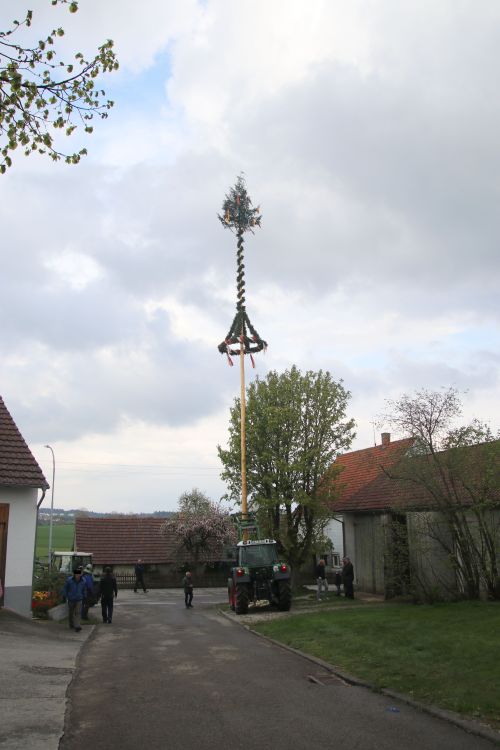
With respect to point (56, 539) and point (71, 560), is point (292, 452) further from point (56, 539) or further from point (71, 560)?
point (56, 539)

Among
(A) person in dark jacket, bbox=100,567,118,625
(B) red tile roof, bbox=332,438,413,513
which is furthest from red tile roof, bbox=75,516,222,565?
(A) person in dark jacket, bbox=100,567,118,625

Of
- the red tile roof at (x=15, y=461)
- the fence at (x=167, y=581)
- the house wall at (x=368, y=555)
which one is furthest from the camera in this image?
the fence at (x=167, y=581)

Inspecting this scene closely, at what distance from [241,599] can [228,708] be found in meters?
13.6

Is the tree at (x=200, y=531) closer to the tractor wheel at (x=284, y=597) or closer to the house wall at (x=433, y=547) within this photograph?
the tractor wheel at (x=284, y=597)

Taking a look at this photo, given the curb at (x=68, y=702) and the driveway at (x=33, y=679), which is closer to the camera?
the driveway at (x=33, y=679)

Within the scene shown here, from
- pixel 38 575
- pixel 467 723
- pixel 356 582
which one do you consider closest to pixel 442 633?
pixel 467 723

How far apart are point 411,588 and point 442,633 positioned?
22.9 feet

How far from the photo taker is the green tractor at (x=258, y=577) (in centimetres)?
2111

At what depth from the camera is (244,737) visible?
668 centimetres

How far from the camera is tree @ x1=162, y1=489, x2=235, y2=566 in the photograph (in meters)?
45.0

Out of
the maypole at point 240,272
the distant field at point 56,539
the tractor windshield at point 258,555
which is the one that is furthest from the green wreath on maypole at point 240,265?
the distant field at point 56,539

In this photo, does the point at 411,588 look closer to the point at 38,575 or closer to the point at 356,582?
the point at 356,582

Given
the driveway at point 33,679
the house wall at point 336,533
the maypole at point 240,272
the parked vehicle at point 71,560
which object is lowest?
the driveway at point 33,679

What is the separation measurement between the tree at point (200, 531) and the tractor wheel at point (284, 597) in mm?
24258
